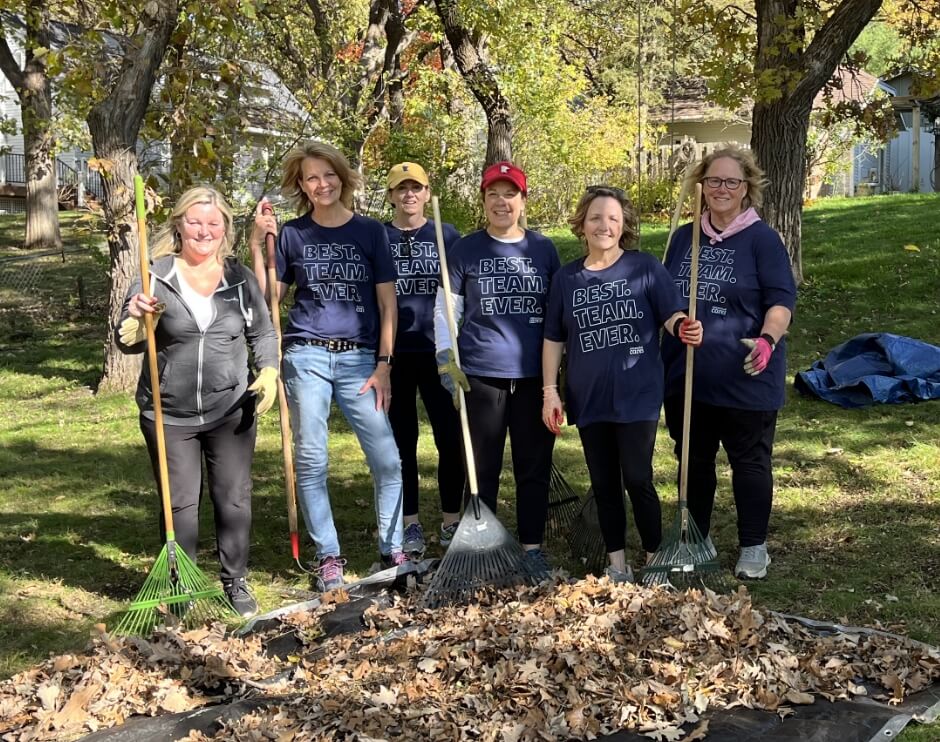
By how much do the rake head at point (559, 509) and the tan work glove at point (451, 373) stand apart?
3.86 ft

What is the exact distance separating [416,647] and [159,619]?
1.15m

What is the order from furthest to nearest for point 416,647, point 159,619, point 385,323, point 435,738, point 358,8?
point 358,8 < point 385,323 < point 159,619 < point 416,647 < point 435,738

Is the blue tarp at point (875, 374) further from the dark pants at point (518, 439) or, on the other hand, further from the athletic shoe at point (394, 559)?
the athletic shoe at point (394, 559)

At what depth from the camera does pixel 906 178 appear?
29.7m

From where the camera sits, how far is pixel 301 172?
180 inches

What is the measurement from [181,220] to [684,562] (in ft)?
8.17

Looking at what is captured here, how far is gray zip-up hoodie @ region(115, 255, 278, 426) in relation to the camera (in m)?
4.25

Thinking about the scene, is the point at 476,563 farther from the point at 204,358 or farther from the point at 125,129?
the point at 125,129

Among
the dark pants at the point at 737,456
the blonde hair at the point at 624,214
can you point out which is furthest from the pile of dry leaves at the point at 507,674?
the blonde hair at the point at 624,214

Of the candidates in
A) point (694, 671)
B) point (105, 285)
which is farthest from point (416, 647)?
point (105, 285)

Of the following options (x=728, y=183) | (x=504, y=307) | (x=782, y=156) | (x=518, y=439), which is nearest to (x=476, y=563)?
(x=518, y=439)

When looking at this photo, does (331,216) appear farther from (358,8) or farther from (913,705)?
(358,8)

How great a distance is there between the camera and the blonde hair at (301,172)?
178 inches

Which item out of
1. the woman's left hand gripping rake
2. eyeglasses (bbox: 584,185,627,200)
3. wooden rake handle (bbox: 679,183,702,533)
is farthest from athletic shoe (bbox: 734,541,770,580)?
the woman's left hand gripping rake
